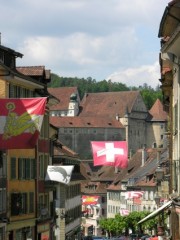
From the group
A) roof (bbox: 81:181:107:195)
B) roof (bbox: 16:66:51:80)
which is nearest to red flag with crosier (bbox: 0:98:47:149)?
roof (bbox: 16:66:51:80)

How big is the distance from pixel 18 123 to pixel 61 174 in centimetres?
1843

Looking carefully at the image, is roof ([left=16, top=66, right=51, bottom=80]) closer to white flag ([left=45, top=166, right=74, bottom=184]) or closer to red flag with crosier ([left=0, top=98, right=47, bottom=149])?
white flag ([left=45, top=166, right=74, bottom=184])

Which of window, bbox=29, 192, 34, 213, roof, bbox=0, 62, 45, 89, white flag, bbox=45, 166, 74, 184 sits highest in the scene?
roof, bbox=0, 62, 45, 89

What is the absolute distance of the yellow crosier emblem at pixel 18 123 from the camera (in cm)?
2721

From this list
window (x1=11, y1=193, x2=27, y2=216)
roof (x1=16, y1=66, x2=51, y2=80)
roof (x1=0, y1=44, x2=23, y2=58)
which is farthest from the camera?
roof (x1=16, y1=66, x2=51, y2=80)

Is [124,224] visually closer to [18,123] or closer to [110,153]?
[110,153]

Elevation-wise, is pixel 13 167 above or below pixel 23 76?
below

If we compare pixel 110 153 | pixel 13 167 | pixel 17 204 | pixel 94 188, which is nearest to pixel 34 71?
pixel 13 167

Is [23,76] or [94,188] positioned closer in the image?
[23,76]

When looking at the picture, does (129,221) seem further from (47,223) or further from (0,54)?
(0,54)

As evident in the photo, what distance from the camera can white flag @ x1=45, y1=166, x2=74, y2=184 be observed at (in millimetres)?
44213

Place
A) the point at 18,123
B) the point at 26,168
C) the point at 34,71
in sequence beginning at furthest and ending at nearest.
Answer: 1. the point at 34,71
2. the point at 26,168
3. the point at 18,123

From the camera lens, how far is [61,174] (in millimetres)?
45625

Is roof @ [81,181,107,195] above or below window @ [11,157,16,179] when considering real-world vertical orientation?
below
